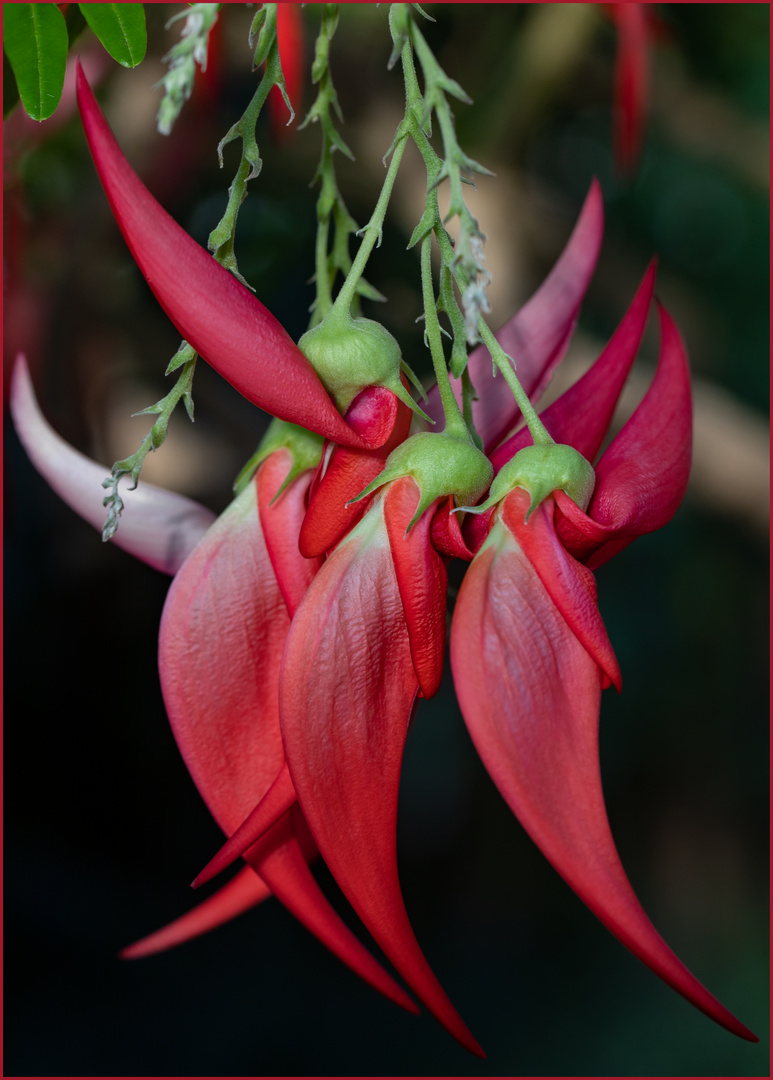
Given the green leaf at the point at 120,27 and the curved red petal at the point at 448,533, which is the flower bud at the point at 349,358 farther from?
the green leaf at the point at 120,27

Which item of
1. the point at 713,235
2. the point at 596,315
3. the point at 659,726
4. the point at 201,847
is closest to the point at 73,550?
the point at 201,847

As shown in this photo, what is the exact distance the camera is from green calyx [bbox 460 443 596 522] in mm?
374

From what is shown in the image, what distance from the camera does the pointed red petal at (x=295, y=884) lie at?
0.40 meters

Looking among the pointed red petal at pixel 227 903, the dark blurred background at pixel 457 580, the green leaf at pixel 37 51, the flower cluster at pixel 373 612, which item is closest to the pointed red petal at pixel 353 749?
the flower cluster at pixel 373 612

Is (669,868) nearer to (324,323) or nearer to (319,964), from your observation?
(319,964)

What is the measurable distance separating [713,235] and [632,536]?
220 centimetres

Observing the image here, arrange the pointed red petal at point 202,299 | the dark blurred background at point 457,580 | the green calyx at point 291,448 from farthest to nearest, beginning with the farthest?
the dark blurred background at point 457,580 < the green calyx at point 291,448 < the pointed red petal at point 202,299

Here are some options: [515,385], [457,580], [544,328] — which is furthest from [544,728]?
[457,580]

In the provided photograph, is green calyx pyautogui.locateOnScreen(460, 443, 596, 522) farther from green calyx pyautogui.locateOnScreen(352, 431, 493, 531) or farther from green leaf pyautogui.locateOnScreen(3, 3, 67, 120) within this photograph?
green leaf pyautogui.locateOnScreen(3, 3, 67, 120)

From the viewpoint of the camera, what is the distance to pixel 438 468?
0.38 meters

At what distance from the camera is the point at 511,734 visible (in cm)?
34

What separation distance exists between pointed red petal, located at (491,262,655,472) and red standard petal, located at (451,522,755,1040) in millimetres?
98

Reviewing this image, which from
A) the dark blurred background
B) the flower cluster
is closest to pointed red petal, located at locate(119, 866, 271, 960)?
the flower cluster

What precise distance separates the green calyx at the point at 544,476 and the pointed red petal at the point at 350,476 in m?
0.05
